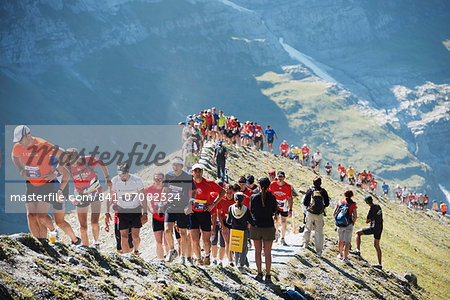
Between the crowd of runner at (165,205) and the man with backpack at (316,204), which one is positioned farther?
the man with backpack at (316,204)

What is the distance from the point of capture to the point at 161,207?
38.1 feet

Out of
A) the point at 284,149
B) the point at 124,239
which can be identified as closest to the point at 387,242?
the point at 284,149

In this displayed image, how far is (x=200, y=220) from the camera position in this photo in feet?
37.4

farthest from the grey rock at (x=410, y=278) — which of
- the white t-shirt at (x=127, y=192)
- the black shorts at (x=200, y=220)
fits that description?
the white t-shirt at (x=127, y=192)

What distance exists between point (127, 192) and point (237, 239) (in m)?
3.07

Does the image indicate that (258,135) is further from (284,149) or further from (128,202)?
(128,202)

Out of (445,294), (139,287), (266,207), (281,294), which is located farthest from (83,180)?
(445,294)

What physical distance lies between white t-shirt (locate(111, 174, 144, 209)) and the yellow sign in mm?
2549

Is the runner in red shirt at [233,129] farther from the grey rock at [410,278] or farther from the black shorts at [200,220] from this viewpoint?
the black shorts at [200,220]

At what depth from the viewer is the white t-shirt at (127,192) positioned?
446 inches

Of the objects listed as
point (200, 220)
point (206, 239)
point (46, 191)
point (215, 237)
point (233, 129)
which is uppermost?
point (233, 129)

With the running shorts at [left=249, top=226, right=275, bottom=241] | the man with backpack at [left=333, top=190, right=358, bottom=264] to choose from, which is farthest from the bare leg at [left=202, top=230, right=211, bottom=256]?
the man with backpack at [left=333, top=190, right=358, bottom=264]

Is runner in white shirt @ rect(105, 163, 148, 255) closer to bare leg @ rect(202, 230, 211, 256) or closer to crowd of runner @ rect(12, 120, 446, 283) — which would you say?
crowd of runner @ rect(12, 120, 446, 283)

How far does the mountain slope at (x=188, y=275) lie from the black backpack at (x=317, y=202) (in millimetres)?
1625
